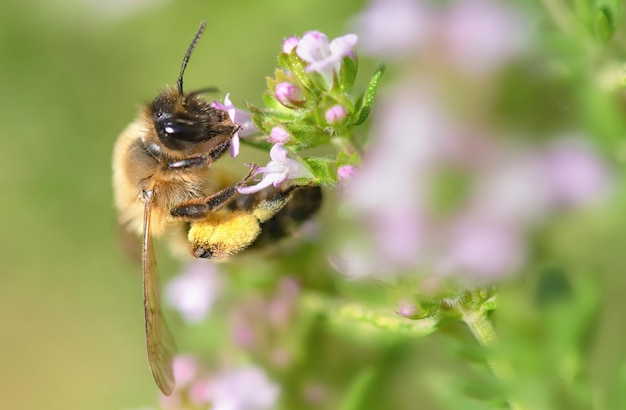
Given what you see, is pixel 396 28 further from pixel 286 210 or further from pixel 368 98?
pixel 368 98

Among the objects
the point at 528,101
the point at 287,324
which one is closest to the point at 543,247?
the point at 528,101

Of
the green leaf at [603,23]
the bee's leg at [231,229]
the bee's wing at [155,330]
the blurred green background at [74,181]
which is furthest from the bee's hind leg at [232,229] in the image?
the blurred green background at [74,181]

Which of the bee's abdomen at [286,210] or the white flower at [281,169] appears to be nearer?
the white flower at [281,169]

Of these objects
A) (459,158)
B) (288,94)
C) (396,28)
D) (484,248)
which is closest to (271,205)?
(288,94)

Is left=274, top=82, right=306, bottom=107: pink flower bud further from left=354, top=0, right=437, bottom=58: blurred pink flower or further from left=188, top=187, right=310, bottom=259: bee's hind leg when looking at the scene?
left=354, top=0, right=437, bottom=58: blurred pink flower

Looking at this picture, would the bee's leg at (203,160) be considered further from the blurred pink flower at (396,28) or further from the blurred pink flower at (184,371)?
the blurred pink flower at (396,28)
